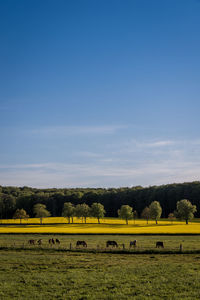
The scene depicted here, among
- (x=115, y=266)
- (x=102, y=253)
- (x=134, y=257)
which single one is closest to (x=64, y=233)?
(x=102, y=253)

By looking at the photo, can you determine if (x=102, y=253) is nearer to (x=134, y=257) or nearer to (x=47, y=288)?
(x=134, y=257)

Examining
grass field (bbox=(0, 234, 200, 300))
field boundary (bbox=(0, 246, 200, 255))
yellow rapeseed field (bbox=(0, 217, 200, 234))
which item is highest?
grass field (bbox=(0, 234, 200, 300))

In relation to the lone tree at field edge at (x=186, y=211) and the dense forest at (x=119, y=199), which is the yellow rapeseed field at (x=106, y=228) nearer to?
the lone tree at field edge at (x=186, y=211)

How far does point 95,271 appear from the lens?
25.4 metres

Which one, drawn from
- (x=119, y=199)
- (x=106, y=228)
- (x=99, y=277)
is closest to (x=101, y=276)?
(x=99, y=277)

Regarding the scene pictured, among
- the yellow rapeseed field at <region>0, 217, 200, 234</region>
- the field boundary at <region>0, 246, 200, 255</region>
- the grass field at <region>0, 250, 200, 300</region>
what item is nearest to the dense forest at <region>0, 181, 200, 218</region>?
the yellow rapeseed field at <region>0, 217, 200, 234</region>

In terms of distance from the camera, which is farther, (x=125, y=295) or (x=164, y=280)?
(x=164, y=280)

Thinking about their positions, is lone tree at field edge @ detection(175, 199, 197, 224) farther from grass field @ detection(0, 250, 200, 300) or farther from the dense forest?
grass field @ detection(0, 250, 200, 300)

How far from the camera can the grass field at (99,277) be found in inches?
742

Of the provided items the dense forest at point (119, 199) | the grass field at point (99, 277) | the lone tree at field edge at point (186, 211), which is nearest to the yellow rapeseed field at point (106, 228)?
the lone tree at field edge at point (186, 211)

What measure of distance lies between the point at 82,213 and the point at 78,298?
83.9 metres

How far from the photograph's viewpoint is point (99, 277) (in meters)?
23.0

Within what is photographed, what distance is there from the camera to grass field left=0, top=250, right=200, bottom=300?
18.9 metres

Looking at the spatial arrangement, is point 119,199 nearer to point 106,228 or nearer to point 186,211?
point 186,211
